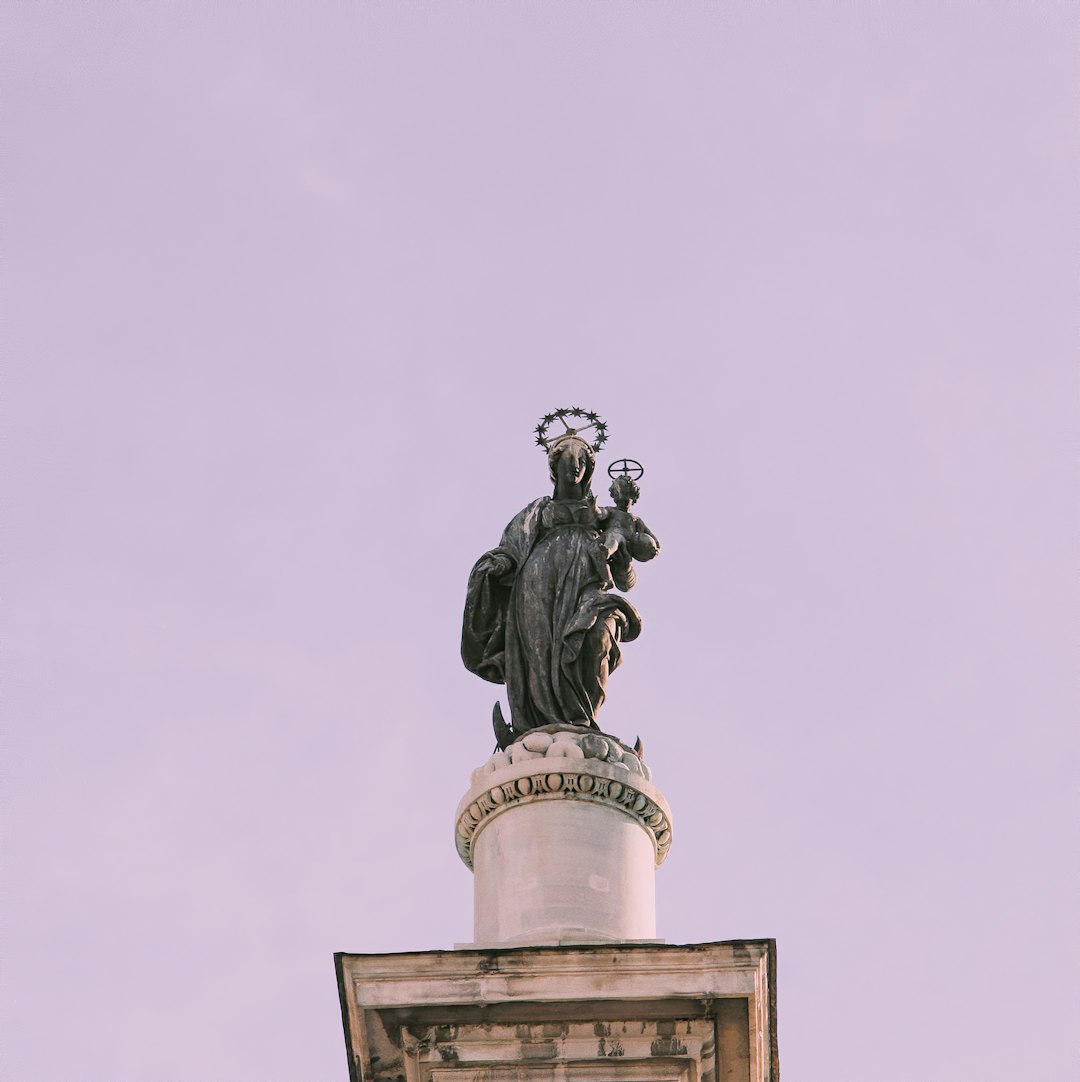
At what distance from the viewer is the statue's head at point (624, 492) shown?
76.4 ft

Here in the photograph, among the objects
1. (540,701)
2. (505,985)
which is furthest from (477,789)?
(505,985)

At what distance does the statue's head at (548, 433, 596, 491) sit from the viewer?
23234mm

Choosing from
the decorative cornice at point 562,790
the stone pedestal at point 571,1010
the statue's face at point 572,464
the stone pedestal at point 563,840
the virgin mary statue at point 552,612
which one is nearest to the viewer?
the stone pedestal at point 571,1010

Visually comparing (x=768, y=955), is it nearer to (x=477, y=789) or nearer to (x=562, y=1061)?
(x=562, y=1061)

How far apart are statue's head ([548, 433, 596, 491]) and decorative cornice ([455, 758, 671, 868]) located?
3529 mm

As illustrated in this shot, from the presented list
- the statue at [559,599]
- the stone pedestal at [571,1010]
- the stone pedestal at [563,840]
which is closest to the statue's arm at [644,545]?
the statue at [559,599]

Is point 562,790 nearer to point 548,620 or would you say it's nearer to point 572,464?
point 548,620

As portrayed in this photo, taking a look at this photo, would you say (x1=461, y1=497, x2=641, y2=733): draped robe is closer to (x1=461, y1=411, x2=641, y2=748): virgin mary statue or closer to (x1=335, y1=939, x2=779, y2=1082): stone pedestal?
(x1=461, y1=411, x2=641, y2=748): virgin mary statue

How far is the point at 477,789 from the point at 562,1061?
125 inches

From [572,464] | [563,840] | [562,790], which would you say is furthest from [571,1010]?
[572,464]

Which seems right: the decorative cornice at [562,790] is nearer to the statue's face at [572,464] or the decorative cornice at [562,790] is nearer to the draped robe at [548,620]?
the draped robe at [548,620]

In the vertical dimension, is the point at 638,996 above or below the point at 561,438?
below

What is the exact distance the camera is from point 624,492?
2330cm

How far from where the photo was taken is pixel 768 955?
715 inches
